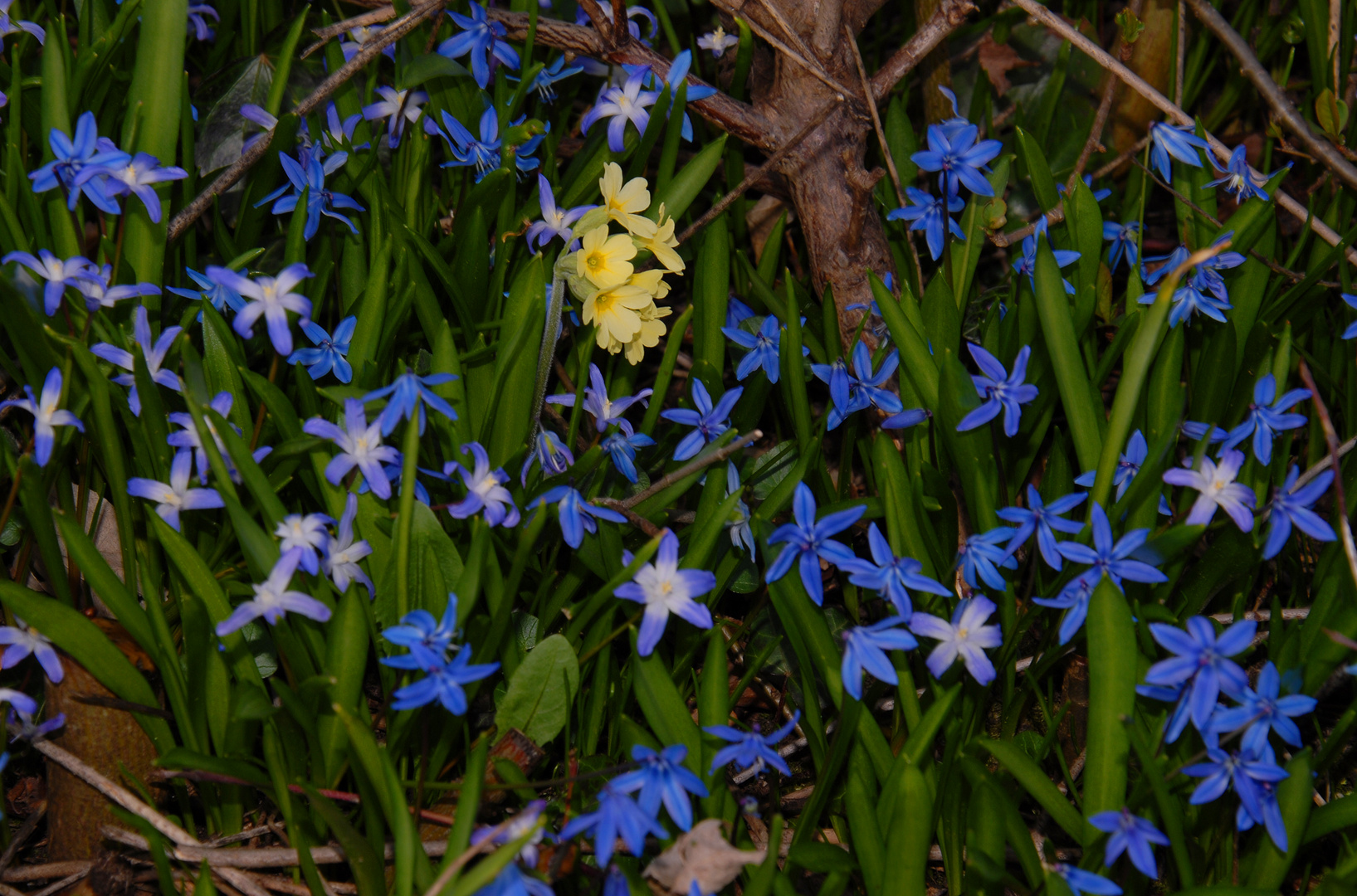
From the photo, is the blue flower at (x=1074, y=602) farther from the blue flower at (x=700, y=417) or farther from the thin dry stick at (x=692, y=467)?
the blue flower at (x=700, y=417)

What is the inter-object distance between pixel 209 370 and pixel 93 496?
54 centimetres

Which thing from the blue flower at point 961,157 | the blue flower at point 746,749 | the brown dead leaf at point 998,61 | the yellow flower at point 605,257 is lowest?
the blue flower at point 746,749

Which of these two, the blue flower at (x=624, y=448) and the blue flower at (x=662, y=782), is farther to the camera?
the blue flower at (x=624, y=448)

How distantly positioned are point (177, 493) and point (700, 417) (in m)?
0.89

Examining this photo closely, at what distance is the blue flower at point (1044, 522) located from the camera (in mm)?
1581

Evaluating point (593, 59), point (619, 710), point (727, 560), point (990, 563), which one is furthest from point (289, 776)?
point (593, 59)

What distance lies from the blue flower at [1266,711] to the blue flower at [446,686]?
1008mm

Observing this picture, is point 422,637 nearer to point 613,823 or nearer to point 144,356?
point 613,823

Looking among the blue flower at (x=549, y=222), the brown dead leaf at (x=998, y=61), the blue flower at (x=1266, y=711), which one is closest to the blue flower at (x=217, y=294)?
the blue flower at (x=549, y=222)

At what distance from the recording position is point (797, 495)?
1556 millimetres

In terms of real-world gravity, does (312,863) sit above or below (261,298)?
below

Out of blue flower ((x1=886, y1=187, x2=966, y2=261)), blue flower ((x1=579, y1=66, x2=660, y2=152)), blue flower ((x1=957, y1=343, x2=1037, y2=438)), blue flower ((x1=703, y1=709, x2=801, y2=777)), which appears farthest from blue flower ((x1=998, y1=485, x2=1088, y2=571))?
blue flower ((x1=579, y1=66, x2=660, y2=152))

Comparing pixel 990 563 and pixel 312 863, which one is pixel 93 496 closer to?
pixel 312 863

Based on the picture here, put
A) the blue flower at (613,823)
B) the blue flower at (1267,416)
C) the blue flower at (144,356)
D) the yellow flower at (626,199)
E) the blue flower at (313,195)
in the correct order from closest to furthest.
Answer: the blue flower at (613,823) < the blue flower at (144,356) < the blue flower at (1267,416) < the yellow flower at (626,199) < the blue flower at (313,195)
